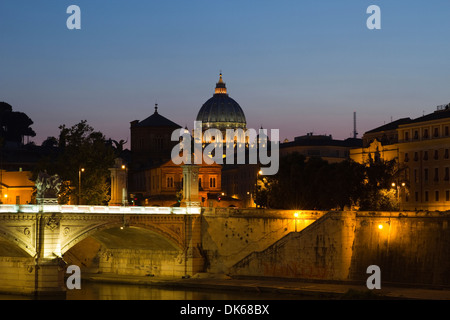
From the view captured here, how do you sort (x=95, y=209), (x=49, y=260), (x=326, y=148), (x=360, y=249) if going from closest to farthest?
(x=49, y=260)
(x=95, y=209)
(x=360, y=249)
(x=326, y=148)

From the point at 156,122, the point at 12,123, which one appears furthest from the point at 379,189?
the point at 12,123

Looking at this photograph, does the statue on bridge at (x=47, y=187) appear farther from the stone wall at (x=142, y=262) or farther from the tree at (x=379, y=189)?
the tree at (x=379, y=189)

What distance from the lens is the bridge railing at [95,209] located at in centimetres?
7325

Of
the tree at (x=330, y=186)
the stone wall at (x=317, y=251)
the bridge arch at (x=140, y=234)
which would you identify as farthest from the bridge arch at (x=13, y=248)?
the tree at (x=330, y=186)

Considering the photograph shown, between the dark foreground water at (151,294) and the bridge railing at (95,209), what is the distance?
18.4 feet

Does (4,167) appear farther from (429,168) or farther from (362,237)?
(362,237)

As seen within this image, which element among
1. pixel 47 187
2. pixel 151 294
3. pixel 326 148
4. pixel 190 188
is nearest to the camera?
pixel 47 187

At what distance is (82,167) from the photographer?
10269 centimetres

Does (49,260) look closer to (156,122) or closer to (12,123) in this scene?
(156,122)

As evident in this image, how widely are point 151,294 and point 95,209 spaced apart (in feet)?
23.7

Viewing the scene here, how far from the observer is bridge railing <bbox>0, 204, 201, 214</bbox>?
73.2 m

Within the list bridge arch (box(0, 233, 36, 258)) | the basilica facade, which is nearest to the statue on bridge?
bridge arch (box(0, 233, 36, 258))

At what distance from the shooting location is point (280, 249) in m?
80.3

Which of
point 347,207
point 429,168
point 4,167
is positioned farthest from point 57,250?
point 4,167
